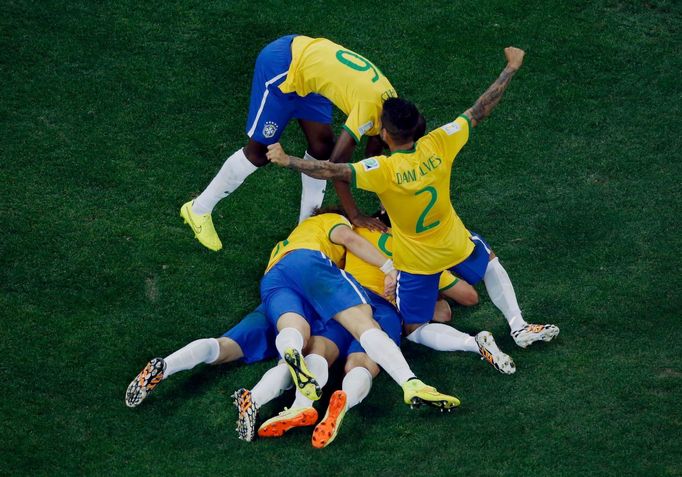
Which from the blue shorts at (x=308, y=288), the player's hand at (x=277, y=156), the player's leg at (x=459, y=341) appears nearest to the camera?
the player's hand at (x=277, y=156)

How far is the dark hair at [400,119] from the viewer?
21.6ft

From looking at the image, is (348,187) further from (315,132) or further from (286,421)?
(286,421)

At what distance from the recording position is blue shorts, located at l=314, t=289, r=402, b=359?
7.42 m

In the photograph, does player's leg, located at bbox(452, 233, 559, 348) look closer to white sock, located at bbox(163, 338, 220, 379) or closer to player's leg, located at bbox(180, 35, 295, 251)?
player's leg, located at bbox(180, 35, 295, 251)

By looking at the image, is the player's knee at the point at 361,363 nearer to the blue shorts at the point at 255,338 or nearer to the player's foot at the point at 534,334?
the blue shorts at the point at 255,338

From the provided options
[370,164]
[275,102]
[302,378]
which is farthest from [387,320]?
[275,102]

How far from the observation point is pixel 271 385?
698 cm

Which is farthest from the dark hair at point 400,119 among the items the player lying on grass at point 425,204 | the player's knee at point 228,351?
the player's knee at point 228,351

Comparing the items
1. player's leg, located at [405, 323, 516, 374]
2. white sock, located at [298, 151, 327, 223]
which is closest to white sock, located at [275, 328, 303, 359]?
player's leg, located at [405, 323, 516, 374]

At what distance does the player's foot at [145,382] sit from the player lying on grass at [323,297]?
865 mm

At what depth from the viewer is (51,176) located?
9.12m

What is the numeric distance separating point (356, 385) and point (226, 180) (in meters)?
2.19

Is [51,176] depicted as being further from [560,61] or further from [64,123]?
[560,61]

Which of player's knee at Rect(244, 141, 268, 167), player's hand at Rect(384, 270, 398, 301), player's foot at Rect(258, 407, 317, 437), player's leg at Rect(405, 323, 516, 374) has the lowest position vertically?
player's foot at Rect(258, 407, 317, 437)
